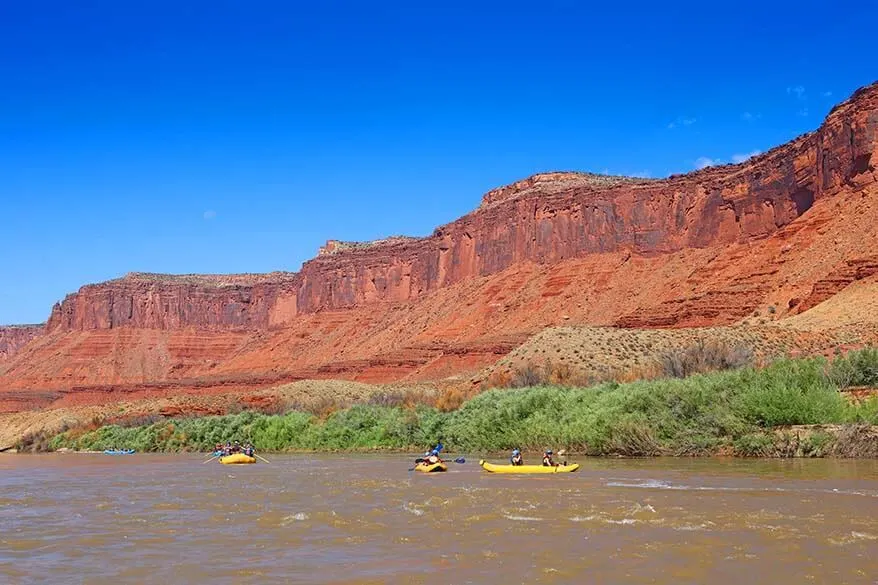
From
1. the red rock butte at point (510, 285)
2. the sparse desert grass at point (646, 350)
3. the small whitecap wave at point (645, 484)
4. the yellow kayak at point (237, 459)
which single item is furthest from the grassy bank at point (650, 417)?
the red rock butte at point (510, 285)

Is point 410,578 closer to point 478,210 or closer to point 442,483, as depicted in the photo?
point 442,483

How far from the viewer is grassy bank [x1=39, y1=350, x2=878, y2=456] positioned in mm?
23703

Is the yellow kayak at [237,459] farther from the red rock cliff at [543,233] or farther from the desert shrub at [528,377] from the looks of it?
the red rock cliff at [543,233]

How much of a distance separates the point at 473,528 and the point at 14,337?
18293cm

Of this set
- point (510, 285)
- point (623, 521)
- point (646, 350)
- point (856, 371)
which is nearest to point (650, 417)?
point (856, 371)

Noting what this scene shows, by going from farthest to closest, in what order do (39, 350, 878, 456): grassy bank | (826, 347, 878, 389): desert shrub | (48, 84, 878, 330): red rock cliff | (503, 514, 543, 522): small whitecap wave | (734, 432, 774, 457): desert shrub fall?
(48, 84, 878, 330): red rock cliff, (826, 347, 878, 389): desert shrub, (39, 350, 878, 456): grassy bank, (734, 432, 774, 457): desert shrub, (503, 514, 543, 522): small whitecap wave

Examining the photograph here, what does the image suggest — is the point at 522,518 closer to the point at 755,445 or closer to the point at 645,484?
the point at 645,484

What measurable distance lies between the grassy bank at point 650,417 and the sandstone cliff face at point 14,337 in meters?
152

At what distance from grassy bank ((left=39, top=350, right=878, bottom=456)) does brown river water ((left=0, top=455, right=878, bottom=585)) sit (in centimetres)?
156

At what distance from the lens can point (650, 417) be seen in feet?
86.6

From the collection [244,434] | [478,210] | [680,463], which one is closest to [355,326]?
[478,210]

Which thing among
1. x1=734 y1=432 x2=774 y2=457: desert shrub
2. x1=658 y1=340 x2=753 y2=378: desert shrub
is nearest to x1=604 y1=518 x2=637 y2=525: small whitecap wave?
x1=734 y1=432 x2=774 y2=457: desert shrub

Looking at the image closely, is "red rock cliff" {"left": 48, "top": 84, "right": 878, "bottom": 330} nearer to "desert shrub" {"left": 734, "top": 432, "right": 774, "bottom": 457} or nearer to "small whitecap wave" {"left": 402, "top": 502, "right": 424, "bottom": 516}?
"desert shrub" {"left": 734, "top": 432, "right": 774, "bottom": 457}

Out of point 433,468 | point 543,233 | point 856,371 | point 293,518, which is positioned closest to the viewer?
point 293,518
